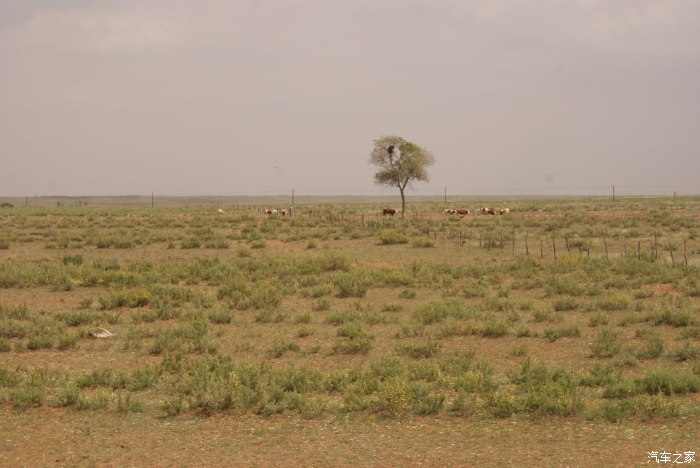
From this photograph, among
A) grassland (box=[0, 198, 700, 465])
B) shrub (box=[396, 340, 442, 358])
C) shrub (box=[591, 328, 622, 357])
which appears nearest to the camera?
grassland (box=[0, 198, 700, 465])

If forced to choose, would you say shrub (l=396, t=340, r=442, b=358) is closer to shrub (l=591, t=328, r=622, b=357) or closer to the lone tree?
shrub (l=591, t=328, r=622, b=357)

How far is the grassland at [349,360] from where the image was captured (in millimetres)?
8961

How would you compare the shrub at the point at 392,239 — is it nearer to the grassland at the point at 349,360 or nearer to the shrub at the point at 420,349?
the grassland at the point at 349,360

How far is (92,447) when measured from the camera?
29.3 feet

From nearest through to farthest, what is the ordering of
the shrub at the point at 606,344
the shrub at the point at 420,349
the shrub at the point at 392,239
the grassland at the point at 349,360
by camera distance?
1. the grassland at the point at 349,360
2. the shrub at the point at 606,344
3. the shrub at the point at 420,349
4. the shrub at the point at 392,239

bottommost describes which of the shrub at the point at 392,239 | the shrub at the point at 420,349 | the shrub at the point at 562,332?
the shrub at the point at 420,349

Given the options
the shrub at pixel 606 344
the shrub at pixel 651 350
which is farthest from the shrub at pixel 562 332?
the shrub at pixel 651 350

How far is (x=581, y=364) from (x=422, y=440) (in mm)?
4989

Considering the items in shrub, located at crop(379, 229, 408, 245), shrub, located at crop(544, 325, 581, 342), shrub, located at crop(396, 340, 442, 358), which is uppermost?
shrub, located at crop(379, 229, 408, 245)

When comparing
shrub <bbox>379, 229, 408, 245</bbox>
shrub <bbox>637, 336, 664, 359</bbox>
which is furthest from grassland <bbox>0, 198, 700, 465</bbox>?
shrub <bbox>379, 229, 408, 245</bbox>

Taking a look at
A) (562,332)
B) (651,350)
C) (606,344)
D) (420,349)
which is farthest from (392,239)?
(651,350)

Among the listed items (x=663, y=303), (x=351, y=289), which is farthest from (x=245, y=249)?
(x=663, y=303)

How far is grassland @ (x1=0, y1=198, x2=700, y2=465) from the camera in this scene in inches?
353

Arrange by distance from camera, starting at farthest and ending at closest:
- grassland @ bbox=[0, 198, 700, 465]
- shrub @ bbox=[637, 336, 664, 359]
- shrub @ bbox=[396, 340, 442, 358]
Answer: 1. shrub @ bbox=[396, 340, 442, 358]
2. shrub @ bbox=[637, 336, 664, 359]
3. grassland @ bbox=[0, 198, 700, 465]
